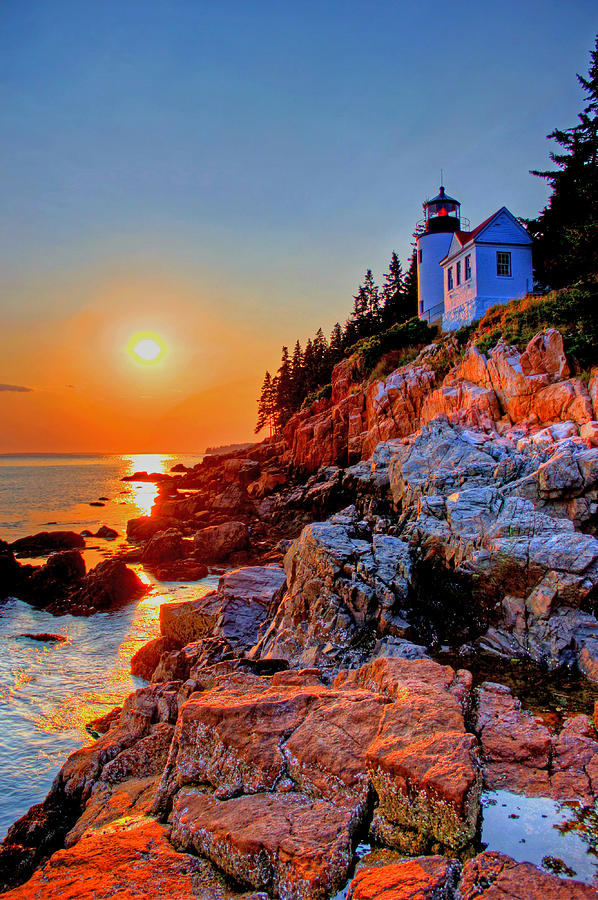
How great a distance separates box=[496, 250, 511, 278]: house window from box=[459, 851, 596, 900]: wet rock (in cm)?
3431

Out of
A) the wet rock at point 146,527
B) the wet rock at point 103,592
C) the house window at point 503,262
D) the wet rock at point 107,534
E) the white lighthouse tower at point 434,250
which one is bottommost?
the wet rock at point 103,592

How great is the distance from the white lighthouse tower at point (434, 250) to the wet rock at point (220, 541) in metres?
27.0

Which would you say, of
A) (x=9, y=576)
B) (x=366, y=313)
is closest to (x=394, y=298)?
(x=366, y=313)

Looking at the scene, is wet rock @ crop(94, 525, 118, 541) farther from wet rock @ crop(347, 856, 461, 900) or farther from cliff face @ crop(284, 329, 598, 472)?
wet rock @ crop(347, 856, 461, 900)

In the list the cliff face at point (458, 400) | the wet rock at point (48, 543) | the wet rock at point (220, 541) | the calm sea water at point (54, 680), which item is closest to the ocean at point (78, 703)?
the calm sea water at point (54, 680)

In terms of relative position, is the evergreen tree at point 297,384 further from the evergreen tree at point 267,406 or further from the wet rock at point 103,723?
the wet rock at point 103,723

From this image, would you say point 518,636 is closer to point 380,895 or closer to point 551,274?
point 380,895

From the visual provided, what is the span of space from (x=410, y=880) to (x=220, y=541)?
73.2ft

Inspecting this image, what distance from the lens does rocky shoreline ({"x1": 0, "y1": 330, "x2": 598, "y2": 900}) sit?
14.2 ft

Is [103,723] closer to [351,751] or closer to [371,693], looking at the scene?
[371,693]

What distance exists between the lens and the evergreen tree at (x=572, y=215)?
21188 millimetres

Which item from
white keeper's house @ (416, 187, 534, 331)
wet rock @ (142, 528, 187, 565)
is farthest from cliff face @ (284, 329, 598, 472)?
wet rock @ (142, 528, 187, 565)

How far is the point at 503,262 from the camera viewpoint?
3203cm

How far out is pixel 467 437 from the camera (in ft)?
62.6
